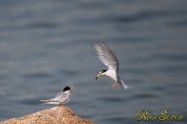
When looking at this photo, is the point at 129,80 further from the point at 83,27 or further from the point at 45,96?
the point at 83,27

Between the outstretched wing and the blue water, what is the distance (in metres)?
7.45

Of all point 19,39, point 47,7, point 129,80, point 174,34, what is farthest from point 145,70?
point 47,7

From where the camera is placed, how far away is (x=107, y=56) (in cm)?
1503

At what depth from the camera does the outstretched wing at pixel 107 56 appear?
14914 mm

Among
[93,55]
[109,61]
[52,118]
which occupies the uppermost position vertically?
[93,55]

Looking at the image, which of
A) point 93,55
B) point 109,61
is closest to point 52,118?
point 109,61

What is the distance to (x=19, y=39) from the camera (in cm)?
3275

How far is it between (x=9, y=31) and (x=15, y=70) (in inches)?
158

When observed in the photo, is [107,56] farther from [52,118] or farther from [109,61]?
[52,118]

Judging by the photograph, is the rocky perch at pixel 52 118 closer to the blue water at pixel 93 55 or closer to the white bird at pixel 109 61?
the white bird at pixel 109 61

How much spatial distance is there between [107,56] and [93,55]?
1510 centimetres

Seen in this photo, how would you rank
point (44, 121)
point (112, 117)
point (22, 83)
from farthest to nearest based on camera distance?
1. point (22, 83)
2. point (112, 117)
3. point (44, 121)

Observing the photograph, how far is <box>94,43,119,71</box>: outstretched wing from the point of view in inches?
587

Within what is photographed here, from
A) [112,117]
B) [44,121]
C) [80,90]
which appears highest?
[80,90]
